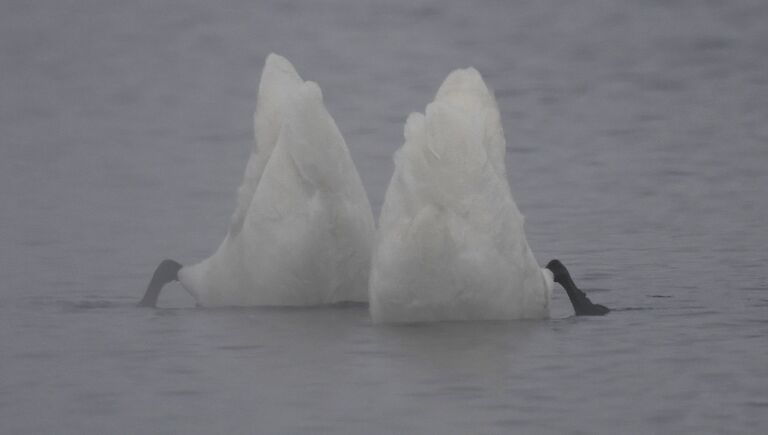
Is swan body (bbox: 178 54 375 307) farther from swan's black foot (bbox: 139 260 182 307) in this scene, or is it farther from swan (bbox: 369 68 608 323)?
swan (bbox: 369 68 608 323)

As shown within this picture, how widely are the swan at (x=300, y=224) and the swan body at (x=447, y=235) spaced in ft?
3.21

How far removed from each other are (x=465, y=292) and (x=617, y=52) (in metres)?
16.4

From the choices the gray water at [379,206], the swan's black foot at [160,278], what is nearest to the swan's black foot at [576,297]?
the gray water at [379,206]

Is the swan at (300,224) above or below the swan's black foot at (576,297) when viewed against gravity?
above

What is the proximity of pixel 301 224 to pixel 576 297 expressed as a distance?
192 cm

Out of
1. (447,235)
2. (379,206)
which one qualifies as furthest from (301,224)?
(379,206)

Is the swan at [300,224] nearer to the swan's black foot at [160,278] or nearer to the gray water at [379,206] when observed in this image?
the gray water at [379,206]

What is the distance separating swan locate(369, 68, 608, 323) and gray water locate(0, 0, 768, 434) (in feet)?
0.66

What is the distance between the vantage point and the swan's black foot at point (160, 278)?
16.0m

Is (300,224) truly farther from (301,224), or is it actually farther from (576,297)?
(576,297)

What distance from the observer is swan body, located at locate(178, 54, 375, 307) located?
15.0 metres

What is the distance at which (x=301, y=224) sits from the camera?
1499cm

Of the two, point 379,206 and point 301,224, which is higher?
point 379,206

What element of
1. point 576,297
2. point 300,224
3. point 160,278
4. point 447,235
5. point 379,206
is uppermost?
point 379,206
